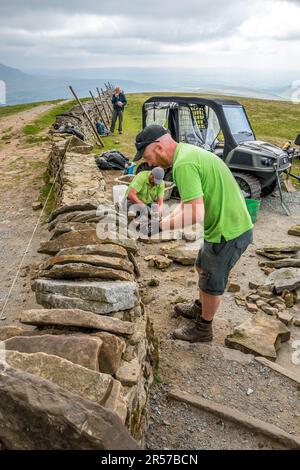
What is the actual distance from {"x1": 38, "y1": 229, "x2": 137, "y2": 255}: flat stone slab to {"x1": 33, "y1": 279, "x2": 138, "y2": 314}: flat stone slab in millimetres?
933

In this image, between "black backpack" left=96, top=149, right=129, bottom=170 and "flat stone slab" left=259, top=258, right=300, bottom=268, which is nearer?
"flat stone slab" left=259, top=258, right=300, bottom=268

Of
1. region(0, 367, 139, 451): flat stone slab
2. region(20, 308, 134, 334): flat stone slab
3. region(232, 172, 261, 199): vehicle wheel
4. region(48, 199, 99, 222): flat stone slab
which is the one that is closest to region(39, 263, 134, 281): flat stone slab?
region(20, 308, 134, 334): flat stone slab

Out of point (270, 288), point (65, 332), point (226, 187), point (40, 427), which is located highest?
point (226, 187)

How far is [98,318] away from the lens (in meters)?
A: 3.01

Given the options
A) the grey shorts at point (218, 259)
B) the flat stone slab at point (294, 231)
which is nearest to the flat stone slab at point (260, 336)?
the grey shorts at point (218, 259)

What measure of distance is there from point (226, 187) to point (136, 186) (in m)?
4.25

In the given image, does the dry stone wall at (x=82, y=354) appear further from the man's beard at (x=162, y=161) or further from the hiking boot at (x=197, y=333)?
the man's beard at (x=162, y=161)

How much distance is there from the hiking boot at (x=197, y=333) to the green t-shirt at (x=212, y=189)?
1.12 m

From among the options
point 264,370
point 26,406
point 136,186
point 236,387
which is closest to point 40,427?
point 26,406

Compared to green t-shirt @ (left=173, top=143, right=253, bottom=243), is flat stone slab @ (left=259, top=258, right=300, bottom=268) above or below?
below

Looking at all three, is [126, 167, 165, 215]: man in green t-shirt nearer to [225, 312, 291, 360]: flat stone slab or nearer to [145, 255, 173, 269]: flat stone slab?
[145, 255, 173, 269]: flat stone slab

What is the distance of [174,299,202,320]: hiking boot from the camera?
472cm

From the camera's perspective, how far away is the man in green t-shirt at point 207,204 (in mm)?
3186
